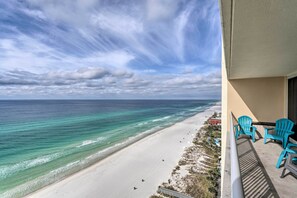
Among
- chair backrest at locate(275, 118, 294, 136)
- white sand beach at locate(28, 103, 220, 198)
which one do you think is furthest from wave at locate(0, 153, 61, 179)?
chair backrest at locate(275, 118, 294, 136)

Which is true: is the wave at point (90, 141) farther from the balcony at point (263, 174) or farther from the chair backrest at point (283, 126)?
the chair backrest at point (283, 126)

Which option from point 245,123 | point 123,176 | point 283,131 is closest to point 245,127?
point 245,123

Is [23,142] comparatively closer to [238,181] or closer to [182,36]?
[182,36]

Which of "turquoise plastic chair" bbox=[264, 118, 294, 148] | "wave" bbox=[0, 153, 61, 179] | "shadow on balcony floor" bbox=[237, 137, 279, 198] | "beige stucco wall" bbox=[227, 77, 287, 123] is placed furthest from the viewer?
"wave" bbox=[0, 153, 61, 179]

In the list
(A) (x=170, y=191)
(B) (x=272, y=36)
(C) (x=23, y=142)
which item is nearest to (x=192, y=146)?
(A) (x=170, y=191)

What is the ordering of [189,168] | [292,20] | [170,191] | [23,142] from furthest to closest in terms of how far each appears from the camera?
1. [23,142]
2. [189,168]
3. [170,191]
4. [292,20]

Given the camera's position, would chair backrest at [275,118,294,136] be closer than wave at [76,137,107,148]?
Yes

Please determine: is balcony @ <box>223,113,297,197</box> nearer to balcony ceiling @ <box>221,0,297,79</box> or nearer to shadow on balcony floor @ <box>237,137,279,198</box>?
shadow on balcony floor @ <box>237,137,279,198</box>

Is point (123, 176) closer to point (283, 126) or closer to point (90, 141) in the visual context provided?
point (283, 126)
